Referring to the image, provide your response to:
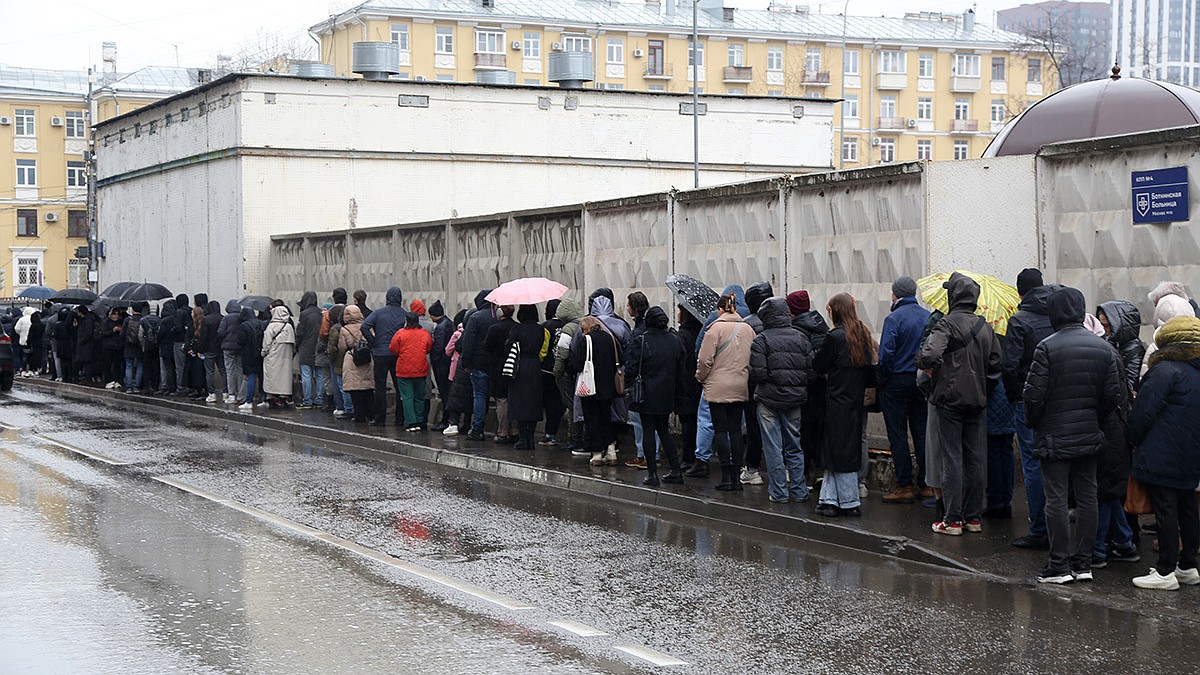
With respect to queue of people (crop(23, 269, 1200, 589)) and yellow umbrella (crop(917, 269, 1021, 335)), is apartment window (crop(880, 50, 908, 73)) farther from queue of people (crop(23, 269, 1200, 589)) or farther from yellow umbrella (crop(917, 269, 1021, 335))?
yellow umbrella (crop(917, 269, 1021, 335))

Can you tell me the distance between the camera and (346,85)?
3169 centimetres

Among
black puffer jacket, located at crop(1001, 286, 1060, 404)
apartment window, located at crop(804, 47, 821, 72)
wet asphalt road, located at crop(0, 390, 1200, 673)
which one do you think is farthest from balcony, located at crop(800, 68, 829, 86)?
black puffer jacket, located at crop(1001, 286, 1060, 404)

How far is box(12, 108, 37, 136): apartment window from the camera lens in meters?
92.6

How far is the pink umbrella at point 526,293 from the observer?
1691 centimetres

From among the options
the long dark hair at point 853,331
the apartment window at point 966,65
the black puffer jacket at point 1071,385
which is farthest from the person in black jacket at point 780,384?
the apartment window at point 966,65

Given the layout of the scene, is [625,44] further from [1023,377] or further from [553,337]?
[1023,377]

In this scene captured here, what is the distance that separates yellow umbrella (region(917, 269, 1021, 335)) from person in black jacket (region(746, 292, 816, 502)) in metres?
1.24

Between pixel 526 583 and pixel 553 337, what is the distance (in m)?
7.44

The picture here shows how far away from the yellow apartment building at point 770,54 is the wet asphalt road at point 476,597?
77.0 meters

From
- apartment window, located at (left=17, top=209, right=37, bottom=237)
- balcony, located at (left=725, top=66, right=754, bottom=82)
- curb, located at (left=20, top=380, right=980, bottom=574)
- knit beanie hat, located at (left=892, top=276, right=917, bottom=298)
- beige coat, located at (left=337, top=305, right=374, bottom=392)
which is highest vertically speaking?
balcony, located at (left=725, top=66, right=754, bottom=82)

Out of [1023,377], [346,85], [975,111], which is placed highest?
[975,111]

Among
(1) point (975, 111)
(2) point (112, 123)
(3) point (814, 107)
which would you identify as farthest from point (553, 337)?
(1) point (975, 111)

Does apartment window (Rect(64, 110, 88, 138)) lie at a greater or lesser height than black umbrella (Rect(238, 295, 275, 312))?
greater

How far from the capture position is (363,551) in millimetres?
10703
